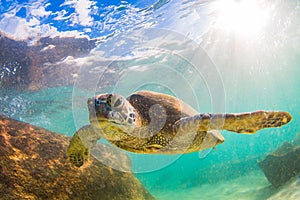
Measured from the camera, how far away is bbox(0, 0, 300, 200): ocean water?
9883mm

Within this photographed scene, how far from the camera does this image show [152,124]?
175 inches

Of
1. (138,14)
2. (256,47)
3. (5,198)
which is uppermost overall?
(256,47)

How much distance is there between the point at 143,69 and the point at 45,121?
13979mm

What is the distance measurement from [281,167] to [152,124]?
343 inches

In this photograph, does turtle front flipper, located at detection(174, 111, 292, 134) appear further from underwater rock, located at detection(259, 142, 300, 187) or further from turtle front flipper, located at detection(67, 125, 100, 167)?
underwater rock, located at detection(259, 142, 300, 187)

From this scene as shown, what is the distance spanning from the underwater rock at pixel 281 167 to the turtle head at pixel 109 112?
941 cm

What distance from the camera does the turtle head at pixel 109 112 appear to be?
3.18 meters

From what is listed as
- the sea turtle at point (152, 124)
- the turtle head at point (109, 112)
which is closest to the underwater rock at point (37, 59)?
the sea turtle at point (152, 124)

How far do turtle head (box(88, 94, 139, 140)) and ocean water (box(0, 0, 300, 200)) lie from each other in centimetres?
287

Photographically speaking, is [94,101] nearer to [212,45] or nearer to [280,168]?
[280,168]

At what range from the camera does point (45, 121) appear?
25.8 m

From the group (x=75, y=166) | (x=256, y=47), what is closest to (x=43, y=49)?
(x=75, y=166)

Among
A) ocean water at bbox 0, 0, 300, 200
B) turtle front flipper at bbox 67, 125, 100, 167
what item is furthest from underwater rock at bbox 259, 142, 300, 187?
turtle front flipper at bbox 67, 125, 100, 167

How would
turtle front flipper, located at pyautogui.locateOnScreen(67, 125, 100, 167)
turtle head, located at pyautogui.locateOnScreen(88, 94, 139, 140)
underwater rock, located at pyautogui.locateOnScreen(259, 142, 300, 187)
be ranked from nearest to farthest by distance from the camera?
turtle head, located at pyautogui.locateOnScreen(88, 94, 139, 140), turtle front flipper, located at pyautogui.locateOnScreen(67, 125, 100, 167), underwater rock, located at pyautogui.locateOnScreen(259, 142, 300, 187)
